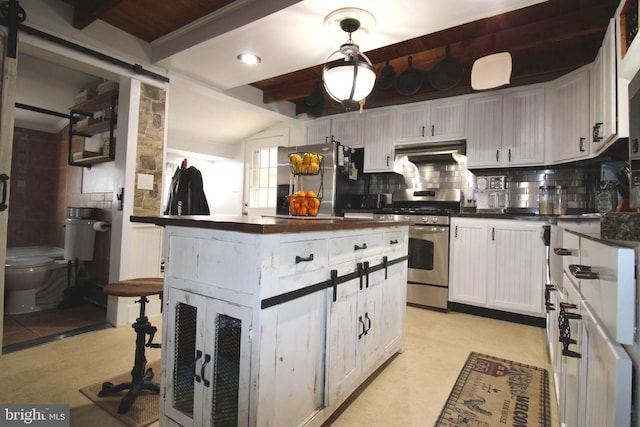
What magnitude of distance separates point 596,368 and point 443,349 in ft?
6.00

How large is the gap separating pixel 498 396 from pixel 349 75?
2.10 m

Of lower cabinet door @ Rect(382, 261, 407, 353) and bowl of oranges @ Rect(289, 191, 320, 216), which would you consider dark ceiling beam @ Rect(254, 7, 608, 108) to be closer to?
bowl of oranges @ Rect(289, 191, 320, 216)

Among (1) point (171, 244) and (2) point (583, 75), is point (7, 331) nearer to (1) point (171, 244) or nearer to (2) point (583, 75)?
(1) point (171, 244)

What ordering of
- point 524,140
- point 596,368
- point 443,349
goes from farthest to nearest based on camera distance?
point 524,140 → point 443,349 → point 596,368

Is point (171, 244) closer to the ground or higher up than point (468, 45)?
closer to the ground

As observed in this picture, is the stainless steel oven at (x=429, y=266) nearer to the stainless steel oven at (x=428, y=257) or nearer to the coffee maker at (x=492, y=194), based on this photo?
the stainless steel oven at (x=428, y=257)

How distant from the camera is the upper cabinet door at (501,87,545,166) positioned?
3.15 metres

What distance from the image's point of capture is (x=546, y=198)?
11.0 ft

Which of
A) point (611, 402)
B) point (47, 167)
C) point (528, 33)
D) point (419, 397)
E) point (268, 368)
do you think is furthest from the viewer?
point (47, 167)

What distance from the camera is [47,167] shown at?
4.35 meters

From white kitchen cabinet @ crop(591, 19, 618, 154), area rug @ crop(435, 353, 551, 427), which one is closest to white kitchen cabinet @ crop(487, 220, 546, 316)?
white kitchen cabinet @ crop(591, 19, 618, 154)

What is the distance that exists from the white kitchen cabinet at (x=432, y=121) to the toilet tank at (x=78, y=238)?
11.7ft

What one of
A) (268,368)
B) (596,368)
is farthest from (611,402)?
(268,368)

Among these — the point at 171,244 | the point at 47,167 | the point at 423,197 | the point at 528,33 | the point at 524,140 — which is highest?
the point at 528,33
